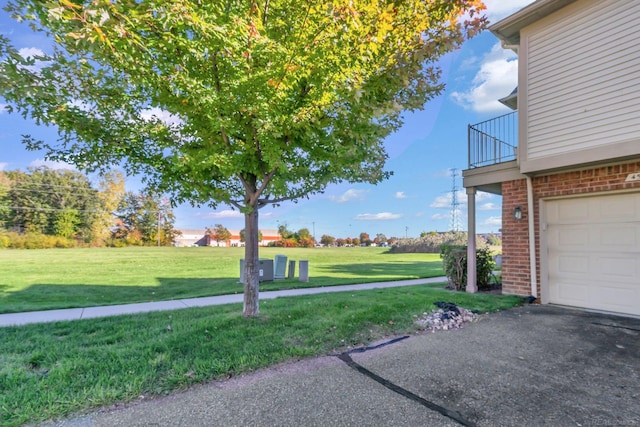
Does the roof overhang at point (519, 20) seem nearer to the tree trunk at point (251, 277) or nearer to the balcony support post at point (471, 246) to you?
the balcony support post at point (471, 246)

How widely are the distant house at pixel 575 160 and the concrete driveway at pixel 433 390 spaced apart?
2.12m

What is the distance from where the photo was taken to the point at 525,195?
704cm

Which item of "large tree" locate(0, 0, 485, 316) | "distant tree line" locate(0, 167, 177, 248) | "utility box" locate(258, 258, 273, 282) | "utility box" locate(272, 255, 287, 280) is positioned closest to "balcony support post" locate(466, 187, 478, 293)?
"large tree" locate(0, 0, 485, 316)

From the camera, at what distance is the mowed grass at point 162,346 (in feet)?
9.45

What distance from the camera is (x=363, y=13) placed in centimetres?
398

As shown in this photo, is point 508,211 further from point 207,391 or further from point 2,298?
point 2,298

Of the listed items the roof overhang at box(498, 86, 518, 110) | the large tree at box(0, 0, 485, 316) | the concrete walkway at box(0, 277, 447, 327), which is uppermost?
the roof overhang at box(498, 86, 518, 110)

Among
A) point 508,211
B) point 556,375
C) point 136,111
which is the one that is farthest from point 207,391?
point 508,211

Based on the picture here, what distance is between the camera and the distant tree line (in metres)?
42.7

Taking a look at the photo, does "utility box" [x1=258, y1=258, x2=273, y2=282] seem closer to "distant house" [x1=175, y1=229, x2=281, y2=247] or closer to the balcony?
the balcony

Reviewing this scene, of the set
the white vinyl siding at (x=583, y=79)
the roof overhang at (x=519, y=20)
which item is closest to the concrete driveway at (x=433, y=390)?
the white vinyl siding at (x=583, y=79)

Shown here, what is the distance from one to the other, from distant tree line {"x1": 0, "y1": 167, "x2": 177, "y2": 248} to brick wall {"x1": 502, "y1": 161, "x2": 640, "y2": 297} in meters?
42.5

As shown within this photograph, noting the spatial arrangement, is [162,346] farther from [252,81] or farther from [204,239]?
[204,239]

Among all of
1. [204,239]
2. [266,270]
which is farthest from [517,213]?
[204,239]
